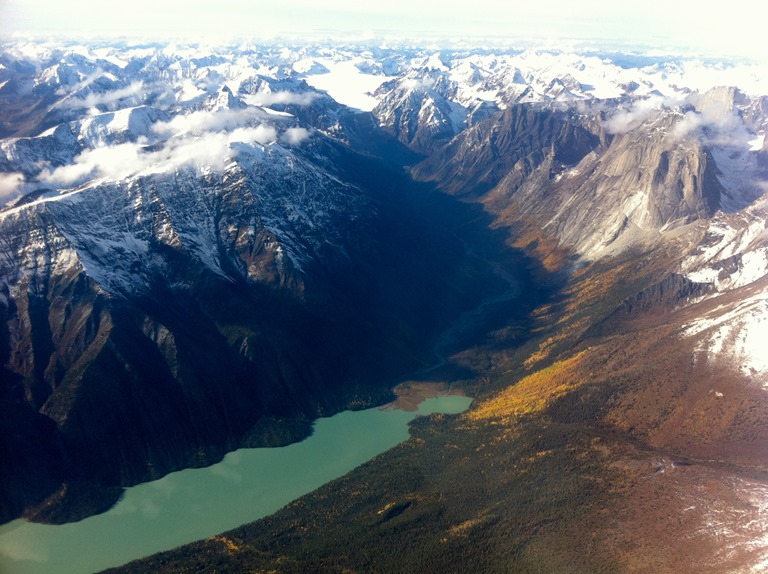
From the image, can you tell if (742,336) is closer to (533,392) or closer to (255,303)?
(533,392)

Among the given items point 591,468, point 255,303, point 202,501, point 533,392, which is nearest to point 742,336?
point 591,468

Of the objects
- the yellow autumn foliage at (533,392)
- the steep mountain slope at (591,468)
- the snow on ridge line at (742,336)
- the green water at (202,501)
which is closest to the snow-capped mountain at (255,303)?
the snow on ridge line at (742,336)

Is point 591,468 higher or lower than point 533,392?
higher

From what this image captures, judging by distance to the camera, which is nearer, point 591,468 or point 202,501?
point 591,468

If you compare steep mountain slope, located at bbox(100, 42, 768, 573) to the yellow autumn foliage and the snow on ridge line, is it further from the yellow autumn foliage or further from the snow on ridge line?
the yellow autumn foliage

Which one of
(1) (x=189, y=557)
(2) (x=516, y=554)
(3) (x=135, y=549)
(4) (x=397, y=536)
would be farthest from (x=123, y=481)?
(2) (x=516, y=554)

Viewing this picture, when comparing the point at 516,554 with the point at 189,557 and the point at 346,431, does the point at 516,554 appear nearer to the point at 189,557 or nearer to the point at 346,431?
the point at 189,557

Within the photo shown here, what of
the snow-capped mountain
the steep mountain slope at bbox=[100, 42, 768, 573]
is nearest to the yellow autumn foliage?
the steep mountain slope at bbox=[100, 42, 768, 573]

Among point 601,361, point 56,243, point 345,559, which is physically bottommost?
point 345,559

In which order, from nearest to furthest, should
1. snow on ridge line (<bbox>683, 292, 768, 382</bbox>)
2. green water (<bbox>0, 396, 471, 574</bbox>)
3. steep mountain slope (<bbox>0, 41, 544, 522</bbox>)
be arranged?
green water (<bbox>0, 396, 471, 574</bbox>), snow on ridge line (<bbox>683, 292, 768, 382</bbox>), steep mountain slope (<bbox>0, 41, 544, 522</bbox>)
